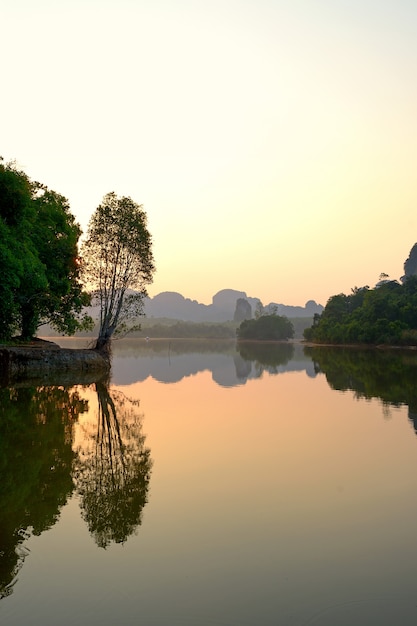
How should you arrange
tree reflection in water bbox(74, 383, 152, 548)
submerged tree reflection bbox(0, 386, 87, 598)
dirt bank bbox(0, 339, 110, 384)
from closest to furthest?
1. submerged tree reflection bbox(0, 386, 87, 598)
2. tree reflection in water bbox(74, 383, 152, 548)
3. dirt bank bbox(0, 339, 110, 384)

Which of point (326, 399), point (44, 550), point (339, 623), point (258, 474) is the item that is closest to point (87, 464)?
point (258, 474)

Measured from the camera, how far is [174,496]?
10.9 meters

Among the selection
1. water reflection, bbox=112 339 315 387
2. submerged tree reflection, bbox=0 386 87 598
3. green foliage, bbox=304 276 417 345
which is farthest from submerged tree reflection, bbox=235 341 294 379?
green foliage, bbox=304 276 417 345

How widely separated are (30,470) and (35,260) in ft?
86.8

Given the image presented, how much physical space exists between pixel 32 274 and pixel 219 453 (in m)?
25.3

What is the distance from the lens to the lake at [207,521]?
21.0 feet

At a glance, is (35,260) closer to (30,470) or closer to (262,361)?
(30,470)

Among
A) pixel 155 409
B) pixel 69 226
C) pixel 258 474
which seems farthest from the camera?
pixel 69 226

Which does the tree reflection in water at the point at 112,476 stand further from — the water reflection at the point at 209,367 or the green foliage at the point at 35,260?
the water reflection at the point at 209,367

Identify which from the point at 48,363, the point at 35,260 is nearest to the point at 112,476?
the point at 35,260

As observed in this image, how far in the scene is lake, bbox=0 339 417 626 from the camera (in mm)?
6402

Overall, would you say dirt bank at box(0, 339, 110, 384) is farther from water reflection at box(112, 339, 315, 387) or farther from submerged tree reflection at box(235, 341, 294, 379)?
submerged tree reflection at box(235, 341, 294, 379)

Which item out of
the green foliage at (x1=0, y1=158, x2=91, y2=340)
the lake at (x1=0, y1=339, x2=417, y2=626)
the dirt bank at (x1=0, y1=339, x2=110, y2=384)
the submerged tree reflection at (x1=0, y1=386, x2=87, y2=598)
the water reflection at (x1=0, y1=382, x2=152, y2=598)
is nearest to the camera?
the lake at (x1=0, y1=339, x2=417, y2=626)

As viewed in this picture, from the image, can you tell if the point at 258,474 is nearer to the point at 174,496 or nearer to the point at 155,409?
the point at 174,496
